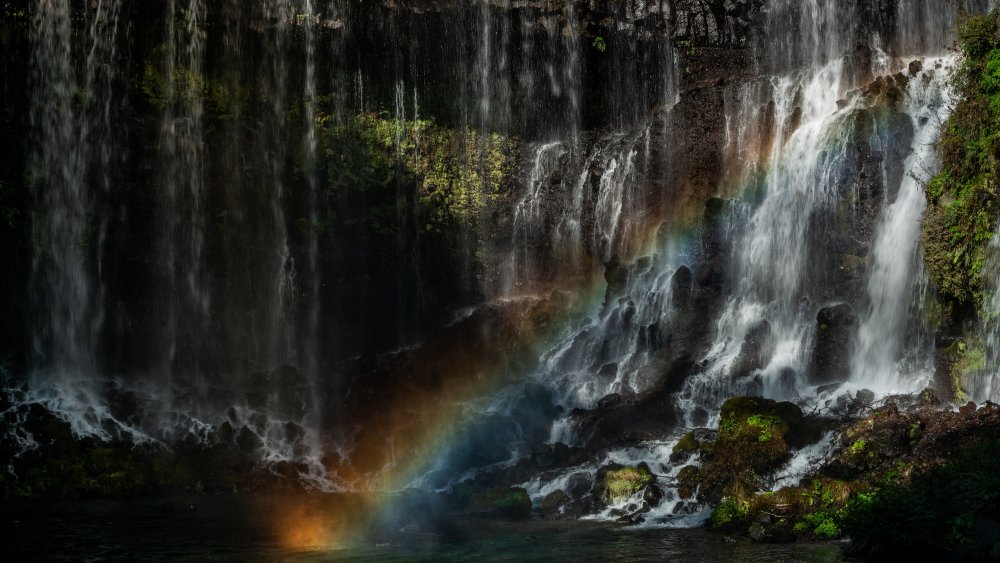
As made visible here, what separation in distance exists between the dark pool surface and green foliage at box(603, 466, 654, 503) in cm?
98

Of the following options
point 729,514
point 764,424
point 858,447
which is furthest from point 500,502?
point 858,447

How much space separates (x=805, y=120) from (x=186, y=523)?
56.7ft

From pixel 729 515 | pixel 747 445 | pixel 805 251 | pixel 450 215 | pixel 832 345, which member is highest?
pixel 450 215

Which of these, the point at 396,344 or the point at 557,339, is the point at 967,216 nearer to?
the point at 557,339

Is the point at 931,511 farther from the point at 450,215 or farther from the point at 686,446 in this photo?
the point at 450,215

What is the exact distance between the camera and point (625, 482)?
14.8 m

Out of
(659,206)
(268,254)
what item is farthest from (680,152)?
(268,254)

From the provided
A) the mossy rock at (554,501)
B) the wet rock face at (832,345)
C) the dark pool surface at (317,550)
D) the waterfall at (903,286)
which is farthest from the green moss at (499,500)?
the waterfall at (903,286)

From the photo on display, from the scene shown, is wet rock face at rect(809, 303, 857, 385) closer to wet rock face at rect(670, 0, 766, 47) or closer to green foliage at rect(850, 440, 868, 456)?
green foliage at rect(850, 440, 868, 456)

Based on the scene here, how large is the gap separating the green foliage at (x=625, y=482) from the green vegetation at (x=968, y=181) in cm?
668

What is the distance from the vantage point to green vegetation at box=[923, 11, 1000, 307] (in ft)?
50.2

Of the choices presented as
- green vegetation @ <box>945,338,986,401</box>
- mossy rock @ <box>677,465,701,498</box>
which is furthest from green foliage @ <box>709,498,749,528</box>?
green vegetation @ <box>945,338,986,401</box>

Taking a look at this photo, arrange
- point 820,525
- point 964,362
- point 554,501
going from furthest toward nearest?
point 964,362 < point 554,501 < point 820,525

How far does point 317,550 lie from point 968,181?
1273 centimetres
